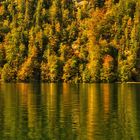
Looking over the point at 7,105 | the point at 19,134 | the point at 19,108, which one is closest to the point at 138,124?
the point at 19,134

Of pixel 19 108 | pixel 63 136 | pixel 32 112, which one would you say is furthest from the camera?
pixel 19 108

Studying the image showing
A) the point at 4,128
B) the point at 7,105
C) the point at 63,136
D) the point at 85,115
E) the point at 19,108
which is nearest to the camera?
the point at 63,136

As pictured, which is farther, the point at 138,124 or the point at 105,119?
the point at 105,119

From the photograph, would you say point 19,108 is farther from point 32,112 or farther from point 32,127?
point 32,127

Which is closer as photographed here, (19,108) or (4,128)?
(4,128)

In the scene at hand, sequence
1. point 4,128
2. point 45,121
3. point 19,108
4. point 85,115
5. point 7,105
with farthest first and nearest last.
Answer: point 7,105
point 19,108
point 85,115
point 45,121
point 4,128

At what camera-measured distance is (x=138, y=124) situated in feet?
209

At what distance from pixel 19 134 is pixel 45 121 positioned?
1179 cm

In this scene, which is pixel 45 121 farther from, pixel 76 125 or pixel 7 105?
pixel 7 105

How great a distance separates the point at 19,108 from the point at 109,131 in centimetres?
3231

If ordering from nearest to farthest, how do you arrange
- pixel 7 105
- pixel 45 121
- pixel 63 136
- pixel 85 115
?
pixel 63 136, pixel 45 121, pixel 85 115, pixel 7 105

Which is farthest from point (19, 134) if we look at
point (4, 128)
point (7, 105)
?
point (7, 105)

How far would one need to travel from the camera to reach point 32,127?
61969mm

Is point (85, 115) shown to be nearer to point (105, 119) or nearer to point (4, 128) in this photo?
point (105, 119)
